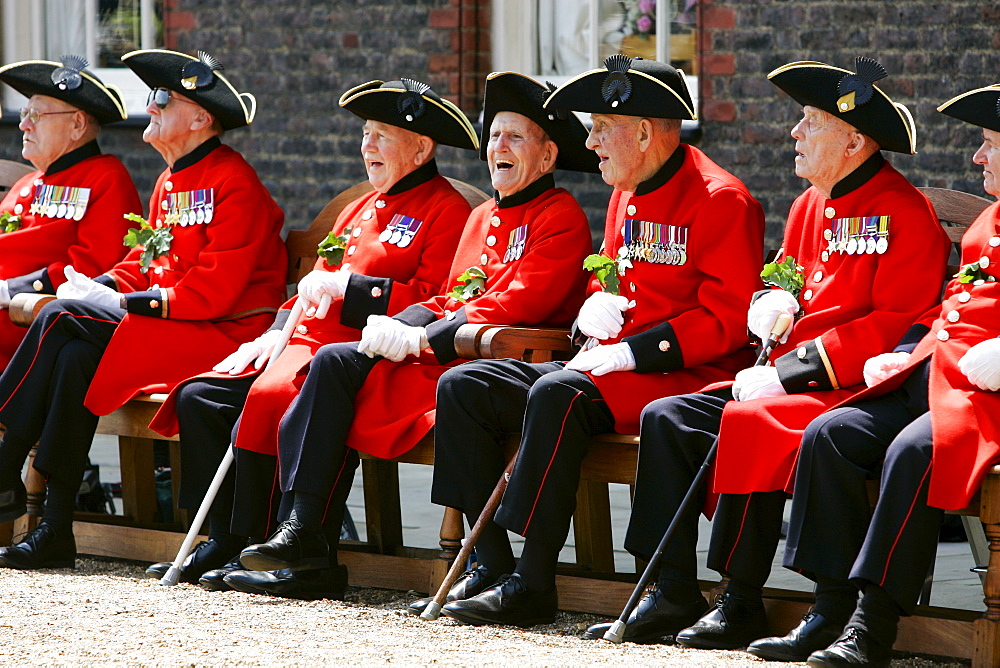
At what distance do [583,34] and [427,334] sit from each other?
3136mm

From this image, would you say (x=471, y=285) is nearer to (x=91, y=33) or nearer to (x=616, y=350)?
(x=616, y=350)

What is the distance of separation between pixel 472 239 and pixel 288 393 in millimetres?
760

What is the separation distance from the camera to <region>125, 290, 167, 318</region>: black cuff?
18.1 feet

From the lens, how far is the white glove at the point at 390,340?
4867 mm

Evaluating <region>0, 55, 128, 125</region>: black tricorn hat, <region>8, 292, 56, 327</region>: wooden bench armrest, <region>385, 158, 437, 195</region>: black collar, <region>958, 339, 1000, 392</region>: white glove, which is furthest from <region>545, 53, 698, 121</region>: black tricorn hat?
<region>0, 55, 128, 125</region>: black tricorn hat

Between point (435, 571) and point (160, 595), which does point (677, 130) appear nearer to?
point (435, 571)

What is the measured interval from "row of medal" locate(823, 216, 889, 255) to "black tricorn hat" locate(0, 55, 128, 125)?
2.88 metres

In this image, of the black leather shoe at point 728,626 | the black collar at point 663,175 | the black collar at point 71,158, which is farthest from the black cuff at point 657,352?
the black collar at point 71,158

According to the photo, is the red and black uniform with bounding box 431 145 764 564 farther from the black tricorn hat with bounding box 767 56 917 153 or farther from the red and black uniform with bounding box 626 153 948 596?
the black tricorn hat with bounding box 767 56 917 153

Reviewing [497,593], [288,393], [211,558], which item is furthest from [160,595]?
[497,593]

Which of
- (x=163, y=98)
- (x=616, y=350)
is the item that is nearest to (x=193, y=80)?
(x=163, y=98)

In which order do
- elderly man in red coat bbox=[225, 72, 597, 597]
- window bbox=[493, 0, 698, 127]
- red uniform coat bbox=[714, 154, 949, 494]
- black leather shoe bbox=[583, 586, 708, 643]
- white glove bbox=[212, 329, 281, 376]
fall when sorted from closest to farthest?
1. red uniform coat bbox=[714, 154, 949, 494]
2. black leather shoe bbox=[583, 586, 708, 643]
3. elderly man in red coat bbox=[225, 72, 597, 597]
4. white glove bbox=[212, 329, 281, 376]
5. window bbox=[493, 0, 698, 127]

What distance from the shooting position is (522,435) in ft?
14.6

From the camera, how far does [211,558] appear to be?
5.05 meters
